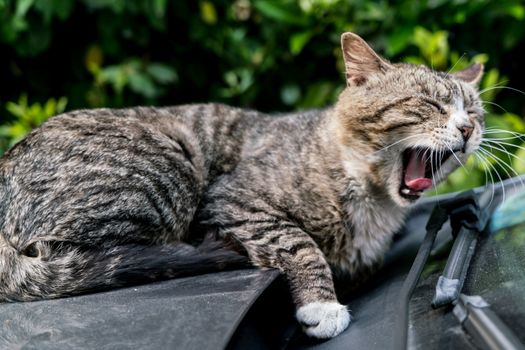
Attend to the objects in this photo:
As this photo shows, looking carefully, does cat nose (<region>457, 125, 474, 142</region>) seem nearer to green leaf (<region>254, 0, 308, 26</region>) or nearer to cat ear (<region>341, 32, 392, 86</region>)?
cat ear (<region>341, 32, 392, 86</region>)

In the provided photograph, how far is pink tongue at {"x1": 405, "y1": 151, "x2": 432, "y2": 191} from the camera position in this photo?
2.54 meters

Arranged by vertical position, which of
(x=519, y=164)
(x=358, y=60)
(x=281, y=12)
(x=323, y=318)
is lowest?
(x=519, y=164)

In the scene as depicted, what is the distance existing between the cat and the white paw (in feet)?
0.04

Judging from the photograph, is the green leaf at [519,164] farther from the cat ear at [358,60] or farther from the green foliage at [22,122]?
the green foliage at [22,122]

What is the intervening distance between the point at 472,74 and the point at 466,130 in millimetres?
534

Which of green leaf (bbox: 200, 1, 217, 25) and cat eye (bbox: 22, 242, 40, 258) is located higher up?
green leaf (bbox: 200, 1, 217, 25)

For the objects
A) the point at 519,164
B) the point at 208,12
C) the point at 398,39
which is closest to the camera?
the point at 519,164

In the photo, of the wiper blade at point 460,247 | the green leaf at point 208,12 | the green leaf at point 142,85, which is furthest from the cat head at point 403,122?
the green leaf at point 208,12

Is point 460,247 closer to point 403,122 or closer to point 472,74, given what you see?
point 403,122

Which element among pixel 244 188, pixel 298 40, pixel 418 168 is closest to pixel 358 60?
pixel 418 168

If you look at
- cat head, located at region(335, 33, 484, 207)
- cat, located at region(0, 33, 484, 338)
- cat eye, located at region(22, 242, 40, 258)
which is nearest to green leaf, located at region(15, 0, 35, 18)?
cat, located at region(0, 33, 484, 338)

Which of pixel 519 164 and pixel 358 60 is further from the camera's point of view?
pixel 519 164

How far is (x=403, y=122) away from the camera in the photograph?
98.0 inches

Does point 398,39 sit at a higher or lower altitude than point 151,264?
higher
